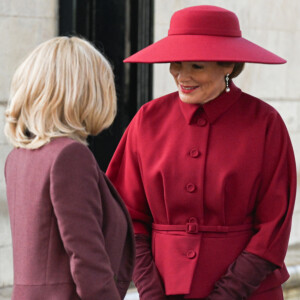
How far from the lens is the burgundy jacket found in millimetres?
2621

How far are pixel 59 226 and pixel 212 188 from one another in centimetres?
80

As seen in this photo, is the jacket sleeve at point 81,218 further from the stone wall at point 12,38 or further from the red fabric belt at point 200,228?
the stone wall at point 12,38

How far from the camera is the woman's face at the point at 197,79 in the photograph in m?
3.29

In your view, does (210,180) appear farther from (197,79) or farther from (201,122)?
(197,79)

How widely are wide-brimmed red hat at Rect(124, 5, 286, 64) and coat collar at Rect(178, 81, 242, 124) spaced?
0.54 ft

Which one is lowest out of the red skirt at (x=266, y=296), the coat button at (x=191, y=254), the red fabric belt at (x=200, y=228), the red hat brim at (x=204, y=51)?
the red skirt at (x=266, y=296)

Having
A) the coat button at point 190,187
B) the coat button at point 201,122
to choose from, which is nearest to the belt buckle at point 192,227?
the coat button at point 190,187

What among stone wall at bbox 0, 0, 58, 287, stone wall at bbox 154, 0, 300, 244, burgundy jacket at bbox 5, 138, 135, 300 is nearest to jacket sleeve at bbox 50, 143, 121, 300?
burgundy jacket at bbox 5, 138, 135, 300

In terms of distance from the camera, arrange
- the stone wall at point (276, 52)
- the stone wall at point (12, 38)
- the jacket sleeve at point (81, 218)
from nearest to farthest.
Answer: the jacket sleeve at point (81, 218), the stone wall at point (12, 38), the stone wall at point (276, 52)

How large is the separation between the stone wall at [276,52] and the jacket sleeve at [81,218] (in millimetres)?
3657

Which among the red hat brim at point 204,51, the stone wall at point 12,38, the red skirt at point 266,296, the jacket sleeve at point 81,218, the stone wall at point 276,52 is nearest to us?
the jacket sleeve at point 81,218

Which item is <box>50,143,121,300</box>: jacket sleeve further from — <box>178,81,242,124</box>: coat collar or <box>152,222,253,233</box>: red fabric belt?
<box>178,81,242,124</box>: coat collar

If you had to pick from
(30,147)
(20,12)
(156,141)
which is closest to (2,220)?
(20,12)

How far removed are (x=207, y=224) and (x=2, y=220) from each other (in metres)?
2.15
